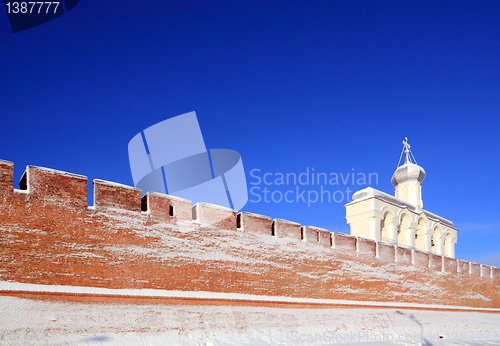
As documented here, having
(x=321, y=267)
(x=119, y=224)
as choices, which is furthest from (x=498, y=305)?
(x=119, y=224)

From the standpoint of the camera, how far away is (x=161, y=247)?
811 cm

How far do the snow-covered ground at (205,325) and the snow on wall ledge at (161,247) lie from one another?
44 centimetres

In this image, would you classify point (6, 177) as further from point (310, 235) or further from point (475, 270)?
point (475, 270)

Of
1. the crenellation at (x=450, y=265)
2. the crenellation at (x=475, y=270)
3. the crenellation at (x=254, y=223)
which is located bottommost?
the crenellation at (x=475, y=270)

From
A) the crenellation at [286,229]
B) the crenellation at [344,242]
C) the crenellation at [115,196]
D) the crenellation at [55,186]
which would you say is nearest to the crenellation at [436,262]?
the crenellation at [344,242]

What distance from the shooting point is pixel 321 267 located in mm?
11156

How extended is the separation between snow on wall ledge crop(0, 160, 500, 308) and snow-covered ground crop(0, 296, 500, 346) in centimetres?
44

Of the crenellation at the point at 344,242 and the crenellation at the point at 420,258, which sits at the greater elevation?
the crenellation at the point at 344,242

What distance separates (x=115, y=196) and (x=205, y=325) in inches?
110

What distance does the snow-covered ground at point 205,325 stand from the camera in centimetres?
617

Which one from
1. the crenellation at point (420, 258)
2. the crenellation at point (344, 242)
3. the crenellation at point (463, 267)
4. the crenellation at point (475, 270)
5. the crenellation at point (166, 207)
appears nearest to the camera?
the crenellation at point (166, 207)

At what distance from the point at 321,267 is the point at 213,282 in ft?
11.7

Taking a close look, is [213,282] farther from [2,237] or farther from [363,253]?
[363,253]

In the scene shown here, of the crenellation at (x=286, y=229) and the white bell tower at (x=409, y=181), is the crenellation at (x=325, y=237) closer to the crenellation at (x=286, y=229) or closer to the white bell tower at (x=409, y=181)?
the crenellation at (x=286, y=229)
